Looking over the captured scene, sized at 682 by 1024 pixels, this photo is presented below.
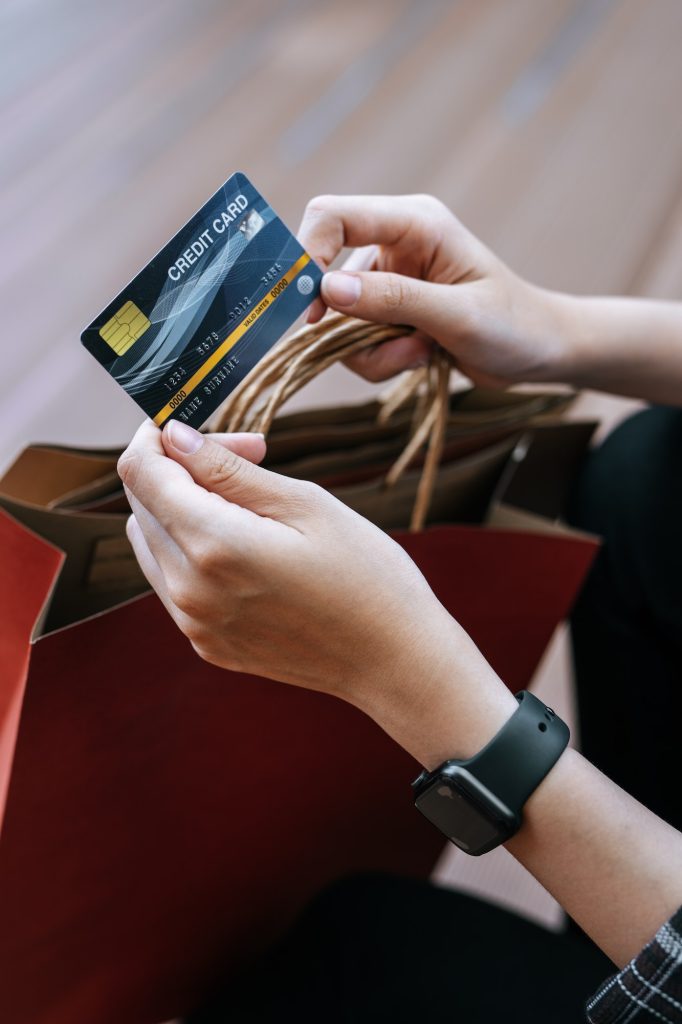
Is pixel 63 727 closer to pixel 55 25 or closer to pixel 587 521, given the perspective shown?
pixel 587 521

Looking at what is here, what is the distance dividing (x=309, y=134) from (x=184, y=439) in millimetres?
1114

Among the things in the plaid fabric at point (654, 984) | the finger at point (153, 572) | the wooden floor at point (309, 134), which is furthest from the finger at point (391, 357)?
the wooden floor at point (309, 134)

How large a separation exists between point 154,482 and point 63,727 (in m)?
0.18

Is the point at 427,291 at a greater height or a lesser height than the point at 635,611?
greater

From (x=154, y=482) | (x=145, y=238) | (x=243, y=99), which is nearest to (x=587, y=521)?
(x=154, y=482)

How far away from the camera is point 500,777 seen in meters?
0.47

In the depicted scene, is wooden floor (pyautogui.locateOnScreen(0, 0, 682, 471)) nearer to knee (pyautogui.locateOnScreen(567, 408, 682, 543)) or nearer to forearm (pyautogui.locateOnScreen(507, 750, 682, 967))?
knee (pyautogui.locateOnScreen(567, 408, 682, 543))

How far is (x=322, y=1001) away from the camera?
2.08 ft

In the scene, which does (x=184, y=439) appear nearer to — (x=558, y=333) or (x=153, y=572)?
(x=153, y=572)

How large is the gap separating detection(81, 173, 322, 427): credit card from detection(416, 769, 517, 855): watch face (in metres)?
0.24

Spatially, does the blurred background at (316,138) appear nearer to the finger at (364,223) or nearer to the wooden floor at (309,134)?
the wooden floor at (309,134)

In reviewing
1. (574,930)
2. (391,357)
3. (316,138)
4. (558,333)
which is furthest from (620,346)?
(316,138)

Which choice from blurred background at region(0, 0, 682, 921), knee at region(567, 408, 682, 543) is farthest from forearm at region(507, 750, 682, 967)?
blurred background at region(0, 0, 682, 921)

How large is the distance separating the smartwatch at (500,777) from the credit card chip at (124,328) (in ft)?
0.92
